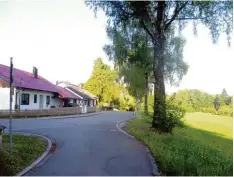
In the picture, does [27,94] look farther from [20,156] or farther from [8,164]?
[8,164]

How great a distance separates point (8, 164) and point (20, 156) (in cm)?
164

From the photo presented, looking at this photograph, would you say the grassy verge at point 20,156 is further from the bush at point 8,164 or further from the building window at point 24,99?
the building window at point 24,99

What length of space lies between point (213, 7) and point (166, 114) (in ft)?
21.7

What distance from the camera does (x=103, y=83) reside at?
6725 cm

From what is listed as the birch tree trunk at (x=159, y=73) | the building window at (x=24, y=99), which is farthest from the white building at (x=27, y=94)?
the birch tree trunk at (x=159, y=73)

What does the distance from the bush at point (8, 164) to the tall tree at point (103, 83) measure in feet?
178

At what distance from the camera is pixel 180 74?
37.5 metres

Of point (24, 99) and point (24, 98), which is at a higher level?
point (24, 98)

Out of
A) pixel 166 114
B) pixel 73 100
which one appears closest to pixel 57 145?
pixel 166 114

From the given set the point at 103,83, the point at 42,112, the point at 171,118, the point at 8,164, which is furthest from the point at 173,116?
the point at 103,83

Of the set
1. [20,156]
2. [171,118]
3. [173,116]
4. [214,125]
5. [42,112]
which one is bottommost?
[214,125]

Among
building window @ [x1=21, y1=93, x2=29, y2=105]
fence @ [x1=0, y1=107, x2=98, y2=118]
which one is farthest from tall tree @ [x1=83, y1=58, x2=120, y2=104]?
building window @ [x1=21, y1=93, x2=29, y2=105]

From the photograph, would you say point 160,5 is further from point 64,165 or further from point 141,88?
point 141,88

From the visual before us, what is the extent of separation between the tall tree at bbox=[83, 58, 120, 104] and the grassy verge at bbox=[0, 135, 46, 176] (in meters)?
50.4
